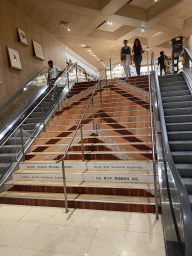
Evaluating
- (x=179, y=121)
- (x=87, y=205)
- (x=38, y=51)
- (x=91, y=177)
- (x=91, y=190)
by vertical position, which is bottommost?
(x=87, y=205)

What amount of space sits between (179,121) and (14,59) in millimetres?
5583

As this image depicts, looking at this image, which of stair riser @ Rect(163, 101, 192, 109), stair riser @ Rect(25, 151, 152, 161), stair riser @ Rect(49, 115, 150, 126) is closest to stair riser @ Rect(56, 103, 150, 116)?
stair riser @ Rect(49, 115, 150, 126)

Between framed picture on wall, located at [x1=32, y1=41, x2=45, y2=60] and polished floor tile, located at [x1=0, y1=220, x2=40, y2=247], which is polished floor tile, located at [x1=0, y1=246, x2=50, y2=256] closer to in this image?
polished floor tile, located at [x1=0, y1=220, x2=40, y2=247]

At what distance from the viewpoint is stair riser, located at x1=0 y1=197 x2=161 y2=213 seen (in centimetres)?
287

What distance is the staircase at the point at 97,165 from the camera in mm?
3184

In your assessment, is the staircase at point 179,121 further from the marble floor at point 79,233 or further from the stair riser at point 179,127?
the marble floor at point 79,233

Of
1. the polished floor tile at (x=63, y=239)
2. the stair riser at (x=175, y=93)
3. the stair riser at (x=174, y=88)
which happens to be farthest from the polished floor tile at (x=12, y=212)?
the stair riser at (x=174, y=88)

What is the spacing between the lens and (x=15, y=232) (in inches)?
105

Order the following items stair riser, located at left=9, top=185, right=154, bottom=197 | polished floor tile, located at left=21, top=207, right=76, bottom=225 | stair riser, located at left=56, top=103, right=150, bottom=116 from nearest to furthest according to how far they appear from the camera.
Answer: polished floor tile, located at left=21, top=207, right=76, bottom=225 → stair riser, located at left=9, top=185, right=154, bottom=197 → stair riser, located at left=56, top=103, right=150, bottom=116

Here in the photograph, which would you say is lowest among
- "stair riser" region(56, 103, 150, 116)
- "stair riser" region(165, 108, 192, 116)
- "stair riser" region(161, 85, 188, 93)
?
"stair riser" region(165, 108, 192, 116)

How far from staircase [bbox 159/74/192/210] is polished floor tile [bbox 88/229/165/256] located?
95cm

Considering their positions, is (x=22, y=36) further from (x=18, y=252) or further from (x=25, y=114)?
(x=18, y=252)

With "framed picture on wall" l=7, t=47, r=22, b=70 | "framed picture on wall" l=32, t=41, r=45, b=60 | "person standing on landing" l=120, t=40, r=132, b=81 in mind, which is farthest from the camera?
"framed picture on wall" l=32, t=41, r=45, b=60

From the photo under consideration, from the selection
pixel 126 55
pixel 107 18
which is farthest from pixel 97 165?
pixel 107 18
